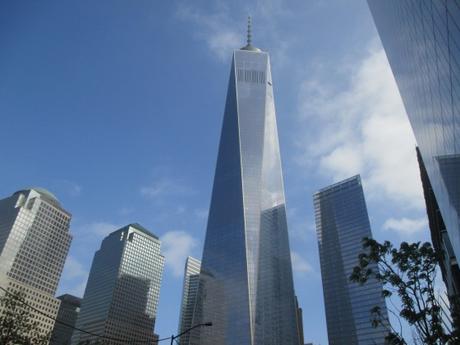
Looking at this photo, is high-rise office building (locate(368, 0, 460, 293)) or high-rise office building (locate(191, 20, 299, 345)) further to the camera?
high-rise office building (locate(191, 20, 299, 345))

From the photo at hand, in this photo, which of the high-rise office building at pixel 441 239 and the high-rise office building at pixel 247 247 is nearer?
the high-rise office building at pixel 441 239

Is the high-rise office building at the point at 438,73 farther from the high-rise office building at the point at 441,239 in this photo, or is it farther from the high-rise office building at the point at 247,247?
the high-rise office building at the point at 247,247

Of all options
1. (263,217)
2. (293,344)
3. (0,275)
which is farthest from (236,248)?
(0,275)

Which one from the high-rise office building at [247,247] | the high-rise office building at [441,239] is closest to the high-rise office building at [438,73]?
the high-rise office building at [441,239]

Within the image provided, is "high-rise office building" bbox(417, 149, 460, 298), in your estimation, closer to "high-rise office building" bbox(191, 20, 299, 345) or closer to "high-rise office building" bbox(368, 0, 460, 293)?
"high-rise office building" bbox(368, 0, 460, 293)

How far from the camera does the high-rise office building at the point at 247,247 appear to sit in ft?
502

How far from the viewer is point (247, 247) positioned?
158 meters

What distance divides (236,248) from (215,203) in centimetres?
2176

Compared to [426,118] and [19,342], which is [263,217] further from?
[426,118]

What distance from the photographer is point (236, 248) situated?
15900 centimetres

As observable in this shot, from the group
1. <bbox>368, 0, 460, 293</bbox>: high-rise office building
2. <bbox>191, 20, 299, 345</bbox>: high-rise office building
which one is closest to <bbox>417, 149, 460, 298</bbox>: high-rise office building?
<bbox>368, 0, 460, 293</bbox>: high-rise office building

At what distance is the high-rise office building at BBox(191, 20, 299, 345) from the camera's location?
153 meters

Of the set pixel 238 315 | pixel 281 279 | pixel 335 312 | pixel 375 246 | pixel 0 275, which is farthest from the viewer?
pixel 335 312

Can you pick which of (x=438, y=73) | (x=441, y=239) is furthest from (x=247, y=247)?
(x=438, y=73)
